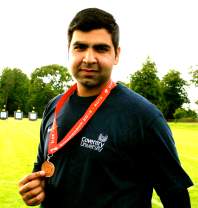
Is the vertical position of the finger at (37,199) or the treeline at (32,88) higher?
the treeline at (32,88)

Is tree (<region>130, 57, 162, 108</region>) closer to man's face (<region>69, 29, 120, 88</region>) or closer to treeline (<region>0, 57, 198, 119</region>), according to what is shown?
treeline (<region>0, 57, 198, 119</region>)

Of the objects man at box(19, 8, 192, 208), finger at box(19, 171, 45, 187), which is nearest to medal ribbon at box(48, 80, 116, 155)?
man at box(19, 8, 192, 208)

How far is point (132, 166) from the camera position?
2.50 meters

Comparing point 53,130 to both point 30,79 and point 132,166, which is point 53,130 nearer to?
point 132,166

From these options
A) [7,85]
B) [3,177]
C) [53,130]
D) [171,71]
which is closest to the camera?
[53,130]

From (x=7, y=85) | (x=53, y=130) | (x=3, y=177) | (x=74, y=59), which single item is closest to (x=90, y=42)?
(x=74, y=59)

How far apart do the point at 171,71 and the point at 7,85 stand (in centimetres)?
3446

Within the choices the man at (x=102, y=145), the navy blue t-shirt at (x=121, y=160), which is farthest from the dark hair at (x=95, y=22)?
the navy blue t-shirt at (x=121, y=160)

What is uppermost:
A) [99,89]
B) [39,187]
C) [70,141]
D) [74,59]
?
[74,59]

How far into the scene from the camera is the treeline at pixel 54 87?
74.8 m

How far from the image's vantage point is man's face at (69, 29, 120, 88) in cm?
267

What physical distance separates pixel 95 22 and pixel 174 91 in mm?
83463

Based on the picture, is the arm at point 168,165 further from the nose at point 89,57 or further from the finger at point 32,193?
the finger at point 32,193

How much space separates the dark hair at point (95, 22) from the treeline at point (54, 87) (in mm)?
70940
